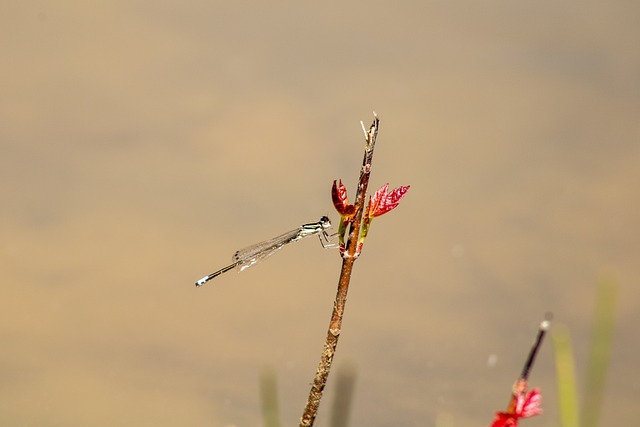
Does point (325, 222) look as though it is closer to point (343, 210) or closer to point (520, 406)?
point (343, 210)

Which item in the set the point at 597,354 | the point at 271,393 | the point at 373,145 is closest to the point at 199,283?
the point at 373,145

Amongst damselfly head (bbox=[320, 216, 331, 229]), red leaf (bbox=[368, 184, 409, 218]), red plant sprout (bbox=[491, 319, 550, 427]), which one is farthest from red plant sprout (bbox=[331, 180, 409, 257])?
red plant sprout (bbox=[491, 319, 550, 427])

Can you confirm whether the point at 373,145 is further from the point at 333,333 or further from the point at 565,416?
the point at 565,416

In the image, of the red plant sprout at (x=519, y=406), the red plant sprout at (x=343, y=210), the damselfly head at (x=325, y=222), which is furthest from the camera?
the damselfly head at (x=325, y=222)

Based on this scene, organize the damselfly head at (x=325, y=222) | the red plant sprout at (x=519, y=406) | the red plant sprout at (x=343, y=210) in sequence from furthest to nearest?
the damselfly head at (x=325, y=222), the red plant sprout at (x=343, y=210), the red plant sprout at (x=519, y=406)

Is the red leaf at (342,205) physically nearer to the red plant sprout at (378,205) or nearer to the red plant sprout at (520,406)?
the red plant sprout at (378,205)

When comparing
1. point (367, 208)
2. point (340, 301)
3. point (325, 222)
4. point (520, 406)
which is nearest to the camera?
point (520, 406)

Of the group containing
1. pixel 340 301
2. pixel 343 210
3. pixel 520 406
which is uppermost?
pixel 343 210

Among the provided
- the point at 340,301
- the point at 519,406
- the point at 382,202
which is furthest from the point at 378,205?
the point at 519,406

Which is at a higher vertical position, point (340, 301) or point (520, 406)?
point (340, 301)

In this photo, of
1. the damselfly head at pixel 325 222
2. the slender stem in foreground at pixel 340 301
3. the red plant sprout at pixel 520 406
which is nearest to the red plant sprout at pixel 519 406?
the red plant sprout at pixel 520 406
